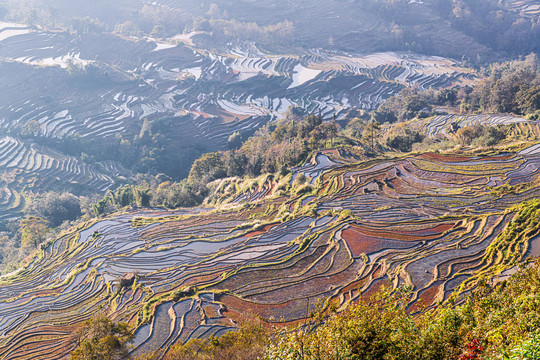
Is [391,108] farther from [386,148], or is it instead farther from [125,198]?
[125,198]

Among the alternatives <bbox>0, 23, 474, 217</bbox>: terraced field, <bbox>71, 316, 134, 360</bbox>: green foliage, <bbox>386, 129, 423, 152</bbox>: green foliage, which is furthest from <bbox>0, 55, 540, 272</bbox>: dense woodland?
<bbox>71, 316, 134, 360</bbox>: green foliage

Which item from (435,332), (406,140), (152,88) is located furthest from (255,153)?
(152,88)

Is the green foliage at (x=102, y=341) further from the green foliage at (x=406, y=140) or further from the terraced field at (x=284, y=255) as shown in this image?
the green foliage at (x=406, y=140)

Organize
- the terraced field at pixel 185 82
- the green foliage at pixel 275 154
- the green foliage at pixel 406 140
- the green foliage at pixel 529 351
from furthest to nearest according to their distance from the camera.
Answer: the terraced field at pixel 185 82 < the green foliage at pixel 406 140 < the green foliage at pixel 275 154 < the green foliage at pixel 529 351

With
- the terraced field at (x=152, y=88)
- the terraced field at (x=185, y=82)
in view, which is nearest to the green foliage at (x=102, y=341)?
the terraced field at (x=152, y=88)

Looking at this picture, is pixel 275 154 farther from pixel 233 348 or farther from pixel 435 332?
pixel 435 332

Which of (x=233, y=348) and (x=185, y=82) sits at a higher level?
(x=185, y=82)

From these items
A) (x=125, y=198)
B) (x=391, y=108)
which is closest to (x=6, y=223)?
(x=125, y=198)
